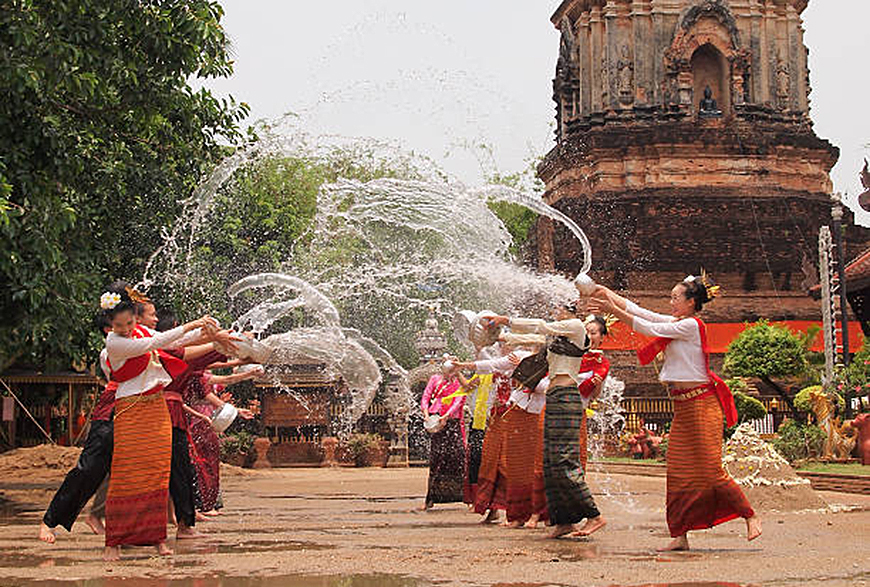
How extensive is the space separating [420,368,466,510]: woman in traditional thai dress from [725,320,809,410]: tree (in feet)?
43.7

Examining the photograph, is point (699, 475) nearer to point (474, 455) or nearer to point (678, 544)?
point (678, 544)

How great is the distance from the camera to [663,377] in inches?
307

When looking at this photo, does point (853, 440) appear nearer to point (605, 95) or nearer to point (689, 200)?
point (689, 200)

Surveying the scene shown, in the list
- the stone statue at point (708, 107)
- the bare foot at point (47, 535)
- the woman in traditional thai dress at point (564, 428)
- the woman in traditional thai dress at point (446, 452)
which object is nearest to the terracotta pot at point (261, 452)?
the woman in traditional thai dress at point (446, 452)

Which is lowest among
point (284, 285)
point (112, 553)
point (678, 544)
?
point (112, 553)

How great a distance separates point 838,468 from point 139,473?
1193cm

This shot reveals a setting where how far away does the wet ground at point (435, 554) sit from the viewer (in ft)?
19.9

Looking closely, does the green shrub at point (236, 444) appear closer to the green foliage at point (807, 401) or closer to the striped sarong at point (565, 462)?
the green foliage at point (807, 401)

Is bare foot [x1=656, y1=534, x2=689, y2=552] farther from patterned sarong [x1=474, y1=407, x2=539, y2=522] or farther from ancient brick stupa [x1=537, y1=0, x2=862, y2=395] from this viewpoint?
ancient brick stupa [x1=537, y1=0, x2=862, y2=395]

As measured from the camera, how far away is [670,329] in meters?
7.64

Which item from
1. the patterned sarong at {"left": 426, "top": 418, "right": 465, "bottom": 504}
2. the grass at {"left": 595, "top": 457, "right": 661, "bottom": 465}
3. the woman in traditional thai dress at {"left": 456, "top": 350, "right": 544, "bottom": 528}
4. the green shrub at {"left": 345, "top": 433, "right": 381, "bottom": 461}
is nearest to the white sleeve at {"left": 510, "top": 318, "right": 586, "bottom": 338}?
the woman in traditional thai dress at {"left": 456, "top": 350, "right": 544, "bottom": 528}

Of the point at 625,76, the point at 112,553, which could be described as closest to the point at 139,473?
the point at 112,553

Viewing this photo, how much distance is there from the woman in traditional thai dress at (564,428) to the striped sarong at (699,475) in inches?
38.4

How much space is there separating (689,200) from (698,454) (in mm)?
26612
